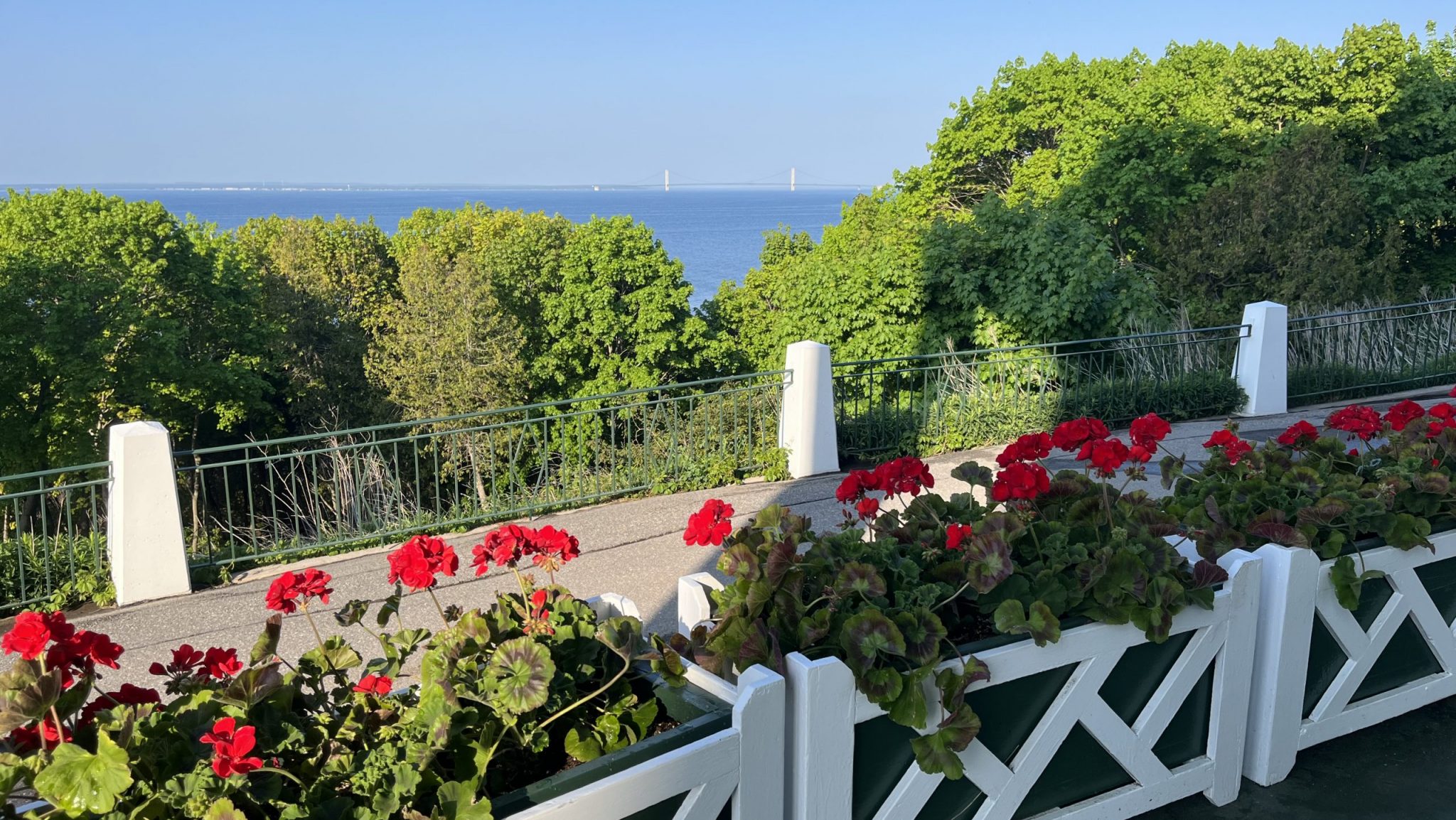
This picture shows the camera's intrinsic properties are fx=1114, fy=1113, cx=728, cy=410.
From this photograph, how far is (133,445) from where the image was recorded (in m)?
6.92

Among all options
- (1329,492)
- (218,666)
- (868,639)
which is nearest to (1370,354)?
(1329,492)

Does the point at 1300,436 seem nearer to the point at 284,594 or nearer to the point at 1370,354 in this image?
the point at 284,594

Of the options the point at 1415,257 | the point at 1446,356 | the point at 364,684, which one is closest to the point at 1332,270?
the point at 1415,257

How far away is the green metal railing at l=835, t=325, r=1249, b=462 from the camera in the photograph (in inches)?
440

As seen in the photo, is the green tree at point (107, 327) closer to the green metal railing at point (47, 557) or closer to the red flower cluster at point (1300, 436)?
the green metal railing at point (47, 557)

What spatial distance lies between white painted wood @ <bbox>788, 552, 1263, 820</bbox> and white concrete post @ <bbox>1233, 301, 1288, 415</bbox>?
9.54 metres

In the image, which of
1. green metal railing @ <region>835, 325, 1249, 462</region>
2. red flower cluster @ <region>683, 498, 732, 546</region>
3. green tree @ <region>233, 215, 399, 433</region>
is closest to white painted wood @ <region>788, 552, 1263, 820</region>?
red flower cluster @ <region>683, 498, 732, 546</region>

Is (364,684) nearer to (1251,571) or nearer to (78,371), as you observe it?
(1251,571)

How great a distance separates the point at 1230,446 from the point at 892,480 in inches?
67.4

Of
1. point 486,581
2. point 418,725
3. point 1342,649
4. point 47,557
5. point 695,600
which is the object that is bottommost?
point 486,581

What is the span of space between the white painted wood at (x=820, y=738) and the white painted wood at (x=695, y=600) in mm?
614

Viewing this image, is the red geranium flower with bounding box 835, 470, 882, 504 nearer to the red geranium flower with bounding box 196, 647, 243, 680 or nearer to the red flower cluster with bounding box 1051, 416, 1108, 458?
the red flower cluster with bounding box 1051, 416, 1108, 458

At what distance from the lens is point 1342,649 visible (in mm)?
3799

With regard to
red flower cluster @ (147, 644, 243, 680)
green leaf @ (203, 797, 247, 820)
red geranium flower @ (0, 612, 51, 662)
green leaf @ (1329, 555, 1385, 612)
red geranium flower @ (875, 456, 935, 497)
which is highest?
red geranium flower @ (0, 612, 51, 662)
